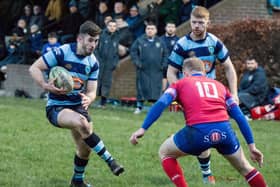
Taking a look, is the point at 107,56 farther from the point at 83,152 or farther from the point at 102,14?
the point at 83,152

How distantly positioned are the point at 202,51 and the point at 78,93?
1698 millimetres

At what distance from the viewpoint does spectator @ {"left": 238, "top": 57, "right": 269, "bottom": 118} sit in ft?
56.4

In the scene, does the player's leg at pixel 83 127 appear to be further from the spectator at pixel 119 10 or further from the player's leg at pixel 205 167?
the spectator at pixel 119 10

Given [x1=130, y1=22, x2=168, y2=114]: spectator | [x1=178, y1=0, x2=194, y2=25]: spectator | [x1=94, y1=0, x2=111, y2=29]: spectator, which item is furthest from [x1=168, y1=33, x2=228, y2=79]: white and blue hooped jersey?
[x1=94, y1=0, x2=111, y2=29]: spectator

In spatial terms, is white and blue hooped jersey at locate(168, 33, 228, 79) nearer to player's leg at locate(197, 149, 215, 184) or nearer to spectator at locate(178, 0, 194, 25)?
player's leg at locate(197, 149, 215, 184)

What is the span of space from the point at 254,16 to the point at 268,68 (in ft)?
7.73

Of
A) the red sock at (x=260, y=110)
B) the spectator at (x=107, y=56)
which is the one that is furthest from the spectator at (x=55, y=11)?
the red sock at (x=260, y=110)

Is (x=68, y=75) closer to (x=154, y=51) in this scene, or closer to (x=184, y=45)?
(x=184, y=45)

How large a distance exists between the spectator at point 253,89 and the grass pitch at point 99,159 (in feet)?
5.13

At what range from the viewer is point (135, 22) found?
20844 mm

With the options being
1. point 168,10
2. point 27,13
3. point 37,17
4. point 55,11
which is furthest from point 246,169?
point 27,13

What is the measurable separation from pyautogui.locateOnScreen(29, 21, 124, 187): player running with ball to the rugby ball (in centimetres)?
6

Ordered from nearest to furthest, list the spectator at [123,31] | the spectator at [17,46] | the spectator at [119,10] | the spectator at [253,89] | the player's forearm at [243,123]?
the player's forearm at [243,123], the spectator at [253,89], the spectator at [123,31], the spectator at [119,10], the spectator at [17,46]

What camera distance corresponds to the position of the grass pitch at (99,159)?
372 inches
